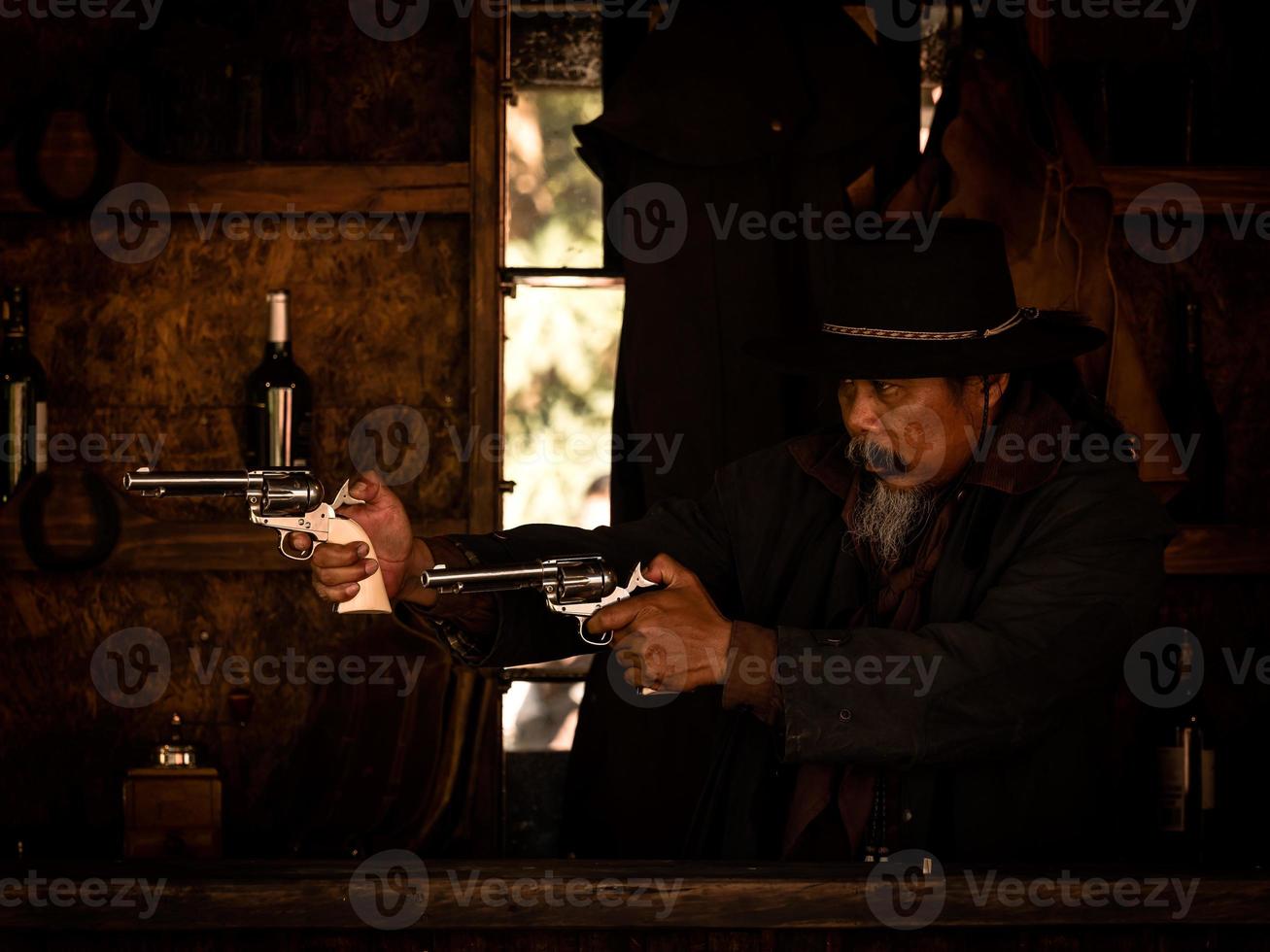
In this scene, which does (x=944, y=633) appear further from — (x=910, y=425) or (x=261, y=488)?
(x=261, y=488)

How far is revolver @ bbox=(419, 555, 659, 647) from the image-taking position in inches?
79.4

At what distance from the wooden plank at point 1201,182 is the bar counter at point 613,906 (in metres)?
1.72

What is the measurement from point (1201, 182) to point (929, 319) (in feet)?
4.15

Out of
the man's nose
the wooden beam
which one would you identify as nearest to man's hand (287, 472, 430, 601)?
the wooden beam

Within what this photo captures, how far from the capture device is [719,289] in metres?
3.01

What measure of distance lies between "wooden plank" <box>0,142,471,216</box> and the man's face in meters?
1.19

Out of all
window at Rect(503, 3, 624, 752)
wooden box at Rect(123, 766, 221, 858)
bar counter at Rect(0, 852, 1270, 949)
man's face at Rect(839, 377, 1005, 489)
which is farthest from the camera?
window at Rect(503, 3, 624, 752)

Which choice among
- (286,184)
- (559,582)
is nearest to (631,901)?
(559,582)

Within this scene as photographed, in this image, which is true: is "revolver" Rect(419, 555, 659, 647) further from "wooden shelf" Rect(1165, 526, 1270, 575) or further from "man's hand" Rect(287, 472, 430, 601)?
"wooden shelf" Rect(1165, 526, 1270, 575)

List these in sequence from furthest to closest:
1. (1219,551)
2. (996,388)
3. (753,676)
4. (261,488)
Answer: (1219,551) < (996,388) < (261,488) < (753,676)

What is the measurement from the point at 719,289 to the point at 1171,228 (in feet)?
3.44

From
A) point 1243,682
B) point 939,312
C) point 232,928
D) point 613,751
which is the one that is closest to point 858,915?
point 232,928

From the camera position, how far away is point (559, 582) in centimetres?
208

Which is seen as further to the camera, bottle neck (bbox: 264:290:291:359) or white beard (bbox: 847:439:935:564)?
bottle neck (bbox: 264:290:291:359)
